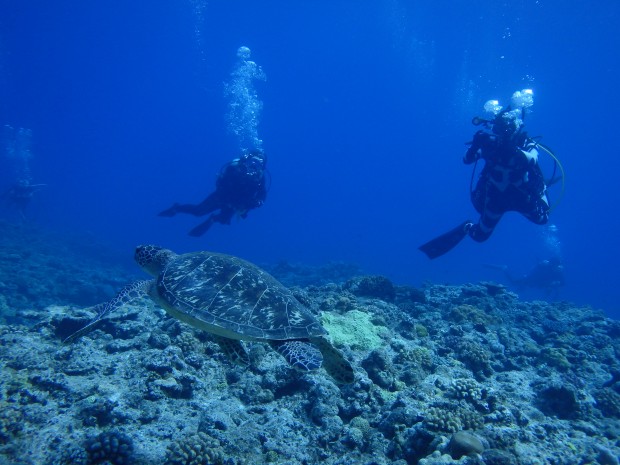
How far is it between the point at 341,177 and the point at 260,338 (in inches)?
7508

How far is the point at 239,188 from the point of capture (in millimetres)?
14227

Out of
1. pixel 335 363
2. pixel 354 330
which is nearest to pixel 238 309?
pixel 335 363

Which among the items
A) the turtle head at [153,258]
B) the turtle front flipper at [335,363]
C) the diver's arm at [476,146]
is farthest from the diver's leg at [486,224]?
the turtle head at [153,258]

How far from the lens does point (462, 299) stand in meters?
11.1

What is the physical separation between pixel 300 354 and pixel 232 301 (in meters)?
1.18

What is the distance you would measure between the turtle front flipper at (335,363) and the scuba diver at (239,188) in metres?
10.5

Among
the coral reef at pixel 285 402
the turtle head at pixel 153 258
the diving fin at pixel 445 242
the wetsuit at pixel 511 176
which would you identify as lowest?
the coral reef at pixel 285 402

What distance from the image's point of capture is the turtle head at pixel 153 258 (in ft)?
18.6

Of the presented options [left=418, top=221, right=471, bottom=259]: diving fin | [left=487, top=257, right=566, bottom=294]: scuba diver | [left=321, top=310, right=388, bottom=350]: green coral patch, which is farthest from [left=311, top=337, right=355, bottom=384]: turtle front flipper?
[left=487, top=257, right=566, bottom=294]: scuba diver

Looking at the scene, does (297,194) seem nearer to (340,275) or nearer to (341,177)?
(341,177)

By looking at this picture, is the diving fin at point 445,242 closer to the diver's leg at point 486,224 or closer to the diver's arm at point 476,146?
the diver's leg at point 486,224

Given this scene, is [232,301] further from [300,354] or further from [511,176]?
[511,176]

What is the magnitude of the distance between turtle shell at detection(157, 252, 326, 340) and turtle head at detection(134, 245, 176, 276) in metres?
0.58

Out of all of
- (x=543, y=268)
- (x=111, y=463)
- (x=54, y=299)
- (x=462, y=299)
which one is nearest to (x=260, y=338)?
(x=111, y=463)
